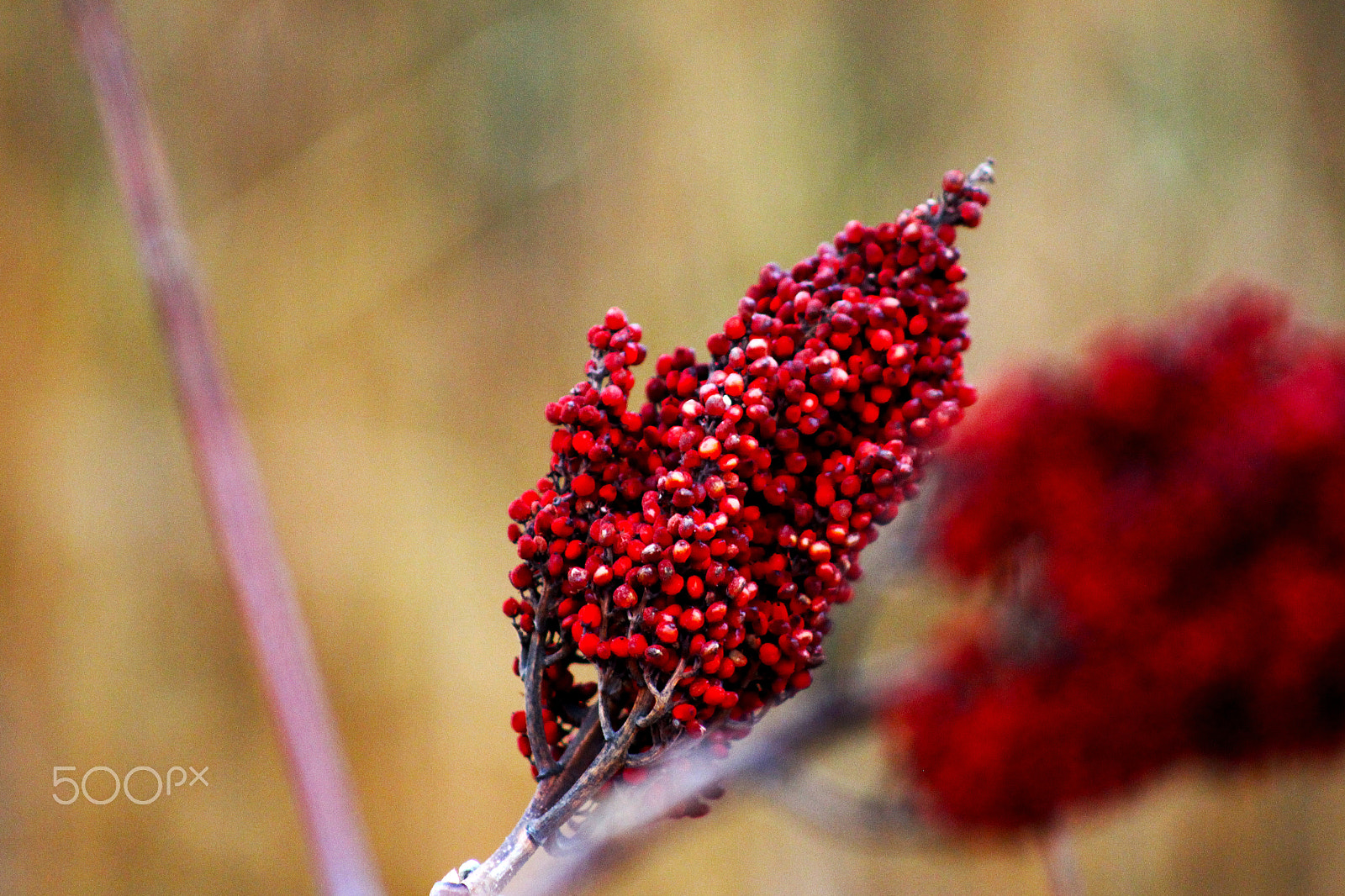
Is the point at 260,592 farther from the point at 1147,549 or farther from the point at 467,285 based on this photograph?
the point at 467,285

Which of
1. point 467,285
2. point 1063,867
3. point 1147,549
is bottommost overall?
point 1063,867

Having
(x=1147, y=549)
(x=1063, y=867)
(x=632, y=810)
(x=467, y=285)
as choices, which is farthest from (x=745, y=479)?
(x=1063, y=867)

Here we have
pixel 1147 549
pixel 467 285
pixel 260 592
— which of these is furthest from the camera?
pixel 467 285

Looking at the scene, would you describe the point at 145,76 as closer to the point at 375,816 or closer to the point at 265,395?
the point at 265,395

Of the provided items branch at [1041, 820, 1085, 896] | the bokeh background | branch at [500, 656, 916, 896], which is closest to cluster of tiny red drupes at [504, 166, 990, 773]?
branch at [500, 656, 916, 896]

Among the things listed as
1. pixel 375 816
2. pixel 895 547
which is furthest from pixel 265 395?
pixel 895 547

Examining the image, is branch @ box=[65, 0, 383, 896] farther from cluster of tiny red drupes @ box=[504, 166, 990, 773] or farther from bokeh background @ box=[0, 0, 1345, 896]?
bokeh background @ box=[0, 0, 1345, 896]

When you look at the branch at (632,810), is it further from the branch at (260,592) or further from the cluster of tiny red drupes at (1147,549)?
the cluster of tiny red drupes at (1147,549)
